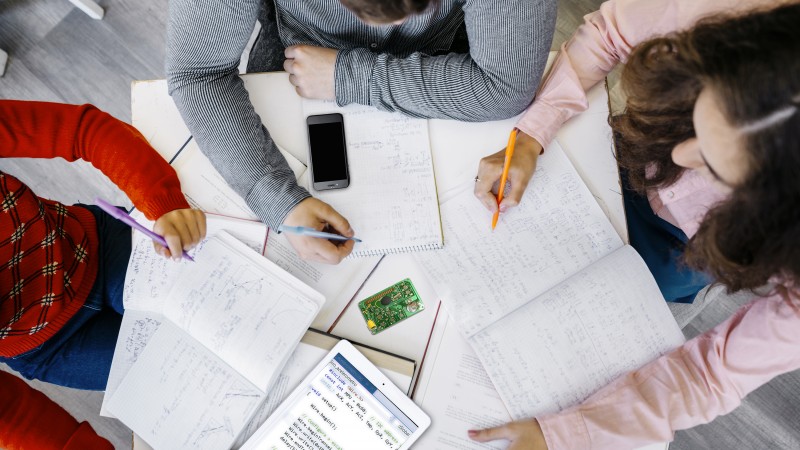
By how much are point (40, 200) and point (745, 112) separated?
1.15 meters

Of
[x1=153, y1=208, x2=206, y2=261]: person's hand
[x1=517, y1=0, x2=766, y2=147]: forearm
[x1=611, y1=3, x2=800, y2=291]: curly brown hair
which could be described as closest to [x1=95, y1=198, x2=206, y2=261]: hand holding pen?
[x1=153, y1=208, x2=206, y2=261]: person's hand

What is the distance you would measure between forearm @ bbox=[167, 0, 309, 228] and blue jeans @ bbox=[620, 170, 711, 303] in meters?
0.66

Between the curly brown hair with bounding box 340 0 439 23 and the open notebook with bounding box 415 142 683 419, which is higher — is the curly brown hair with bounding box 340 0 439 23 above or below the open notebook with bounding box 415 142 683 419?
above

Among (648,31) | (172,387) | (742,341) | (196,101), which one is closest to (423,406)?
(172,387)

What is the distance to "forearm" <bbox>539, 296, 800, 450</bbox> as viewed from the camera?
2.77ft

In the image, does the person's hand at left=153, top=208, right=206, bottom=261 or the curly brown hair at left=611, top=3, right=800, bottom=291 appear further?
the person's hand at left=153, top=208, right=206, bottom=261

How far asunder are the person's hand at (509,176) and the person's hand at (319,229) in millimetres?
233

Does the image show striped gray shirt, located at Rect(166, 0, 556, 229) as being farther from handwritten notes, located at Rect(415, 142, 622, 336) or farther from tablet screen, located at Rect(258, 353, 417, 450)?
tablet screen, located at Rect(258, 353, 417, 450)

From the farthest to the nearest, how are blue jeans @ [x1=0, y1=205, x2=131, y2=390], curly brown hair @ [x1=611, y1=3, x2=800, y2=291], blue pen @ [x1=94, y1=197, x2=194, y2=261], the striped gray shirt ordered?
blue jeans @ [x1=0, y1=205, x2=131, y2=390], the striped gray shirt, blue pen @ [x1=94, y1=197, x2=194, y2=261], curly brown hair @ [x1=611, y1=3, x2=800, y2=291]

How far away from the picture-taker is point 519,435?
841 millimetres

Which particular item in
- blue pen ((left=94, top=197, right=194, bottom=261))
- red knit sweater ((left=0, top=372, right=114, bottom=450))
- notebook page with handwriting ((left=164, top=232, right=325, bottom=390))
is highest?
blue pen ((left=94, top=197, right=194, bottom=261))

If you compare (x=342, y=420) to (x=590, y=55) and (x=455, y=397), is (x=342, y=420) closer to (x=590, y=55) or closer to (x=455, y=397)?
(x=455, y=397)

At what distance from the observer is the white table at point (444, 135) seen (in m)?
0.96

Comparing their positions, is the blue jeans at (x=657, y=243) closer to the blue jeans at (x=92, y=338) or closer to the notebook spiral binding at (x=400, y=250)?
the notebook spiral binding at (x=400, y=250)
